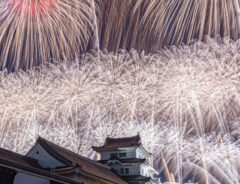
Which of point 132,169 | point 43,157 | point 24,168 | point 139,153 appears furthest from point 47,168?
point 139,153

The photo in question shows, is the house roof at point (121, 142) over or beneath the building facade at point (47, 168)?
over

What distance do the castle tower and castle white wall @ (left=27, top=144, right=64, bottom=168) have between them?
470 inches

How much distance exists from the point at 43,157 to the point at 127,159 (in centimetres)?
1424

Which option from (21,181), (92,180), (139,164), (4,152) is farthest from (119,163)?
(21,181)

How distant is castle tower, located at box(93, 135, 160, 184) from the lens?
40.2 meters

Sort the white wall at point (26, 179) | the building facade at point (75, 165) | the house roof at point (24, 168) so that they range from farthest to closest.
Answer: the building facade at point (75, 165) < the white wall at point (26, 179) < the house roof at point (24, 168)

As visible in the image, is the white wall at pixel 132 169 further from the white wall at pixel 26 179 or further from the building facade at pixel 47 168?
the white wall at pixel 26 179

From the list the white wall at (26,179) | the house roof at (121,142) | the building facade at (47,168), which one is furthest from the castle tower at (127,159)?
the white wall at (26,179)

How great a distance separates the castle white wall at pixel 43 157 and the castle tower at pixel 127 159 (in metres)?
11.9

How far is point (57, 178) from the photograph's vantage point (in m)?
20.2

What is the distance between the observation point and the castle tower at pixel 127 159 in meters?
40.2

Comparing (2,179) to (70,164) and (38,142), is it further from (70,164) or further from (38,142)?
(38,142)

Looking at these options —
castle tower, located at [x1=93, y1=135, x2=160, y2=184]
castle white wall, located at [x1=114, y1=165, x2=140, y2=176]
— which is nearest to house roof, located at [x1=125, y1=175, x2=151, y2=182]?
castle tower, located at [x1=93, y1=135, x2=160, y2=184]

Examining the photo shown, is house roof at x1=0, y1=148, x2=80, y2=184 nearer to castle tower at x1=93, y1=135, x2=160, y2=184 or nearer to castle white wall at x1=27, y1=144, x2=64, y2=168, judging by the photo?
castle white wall at x1=27, y1=144, x2=64, y2=168
